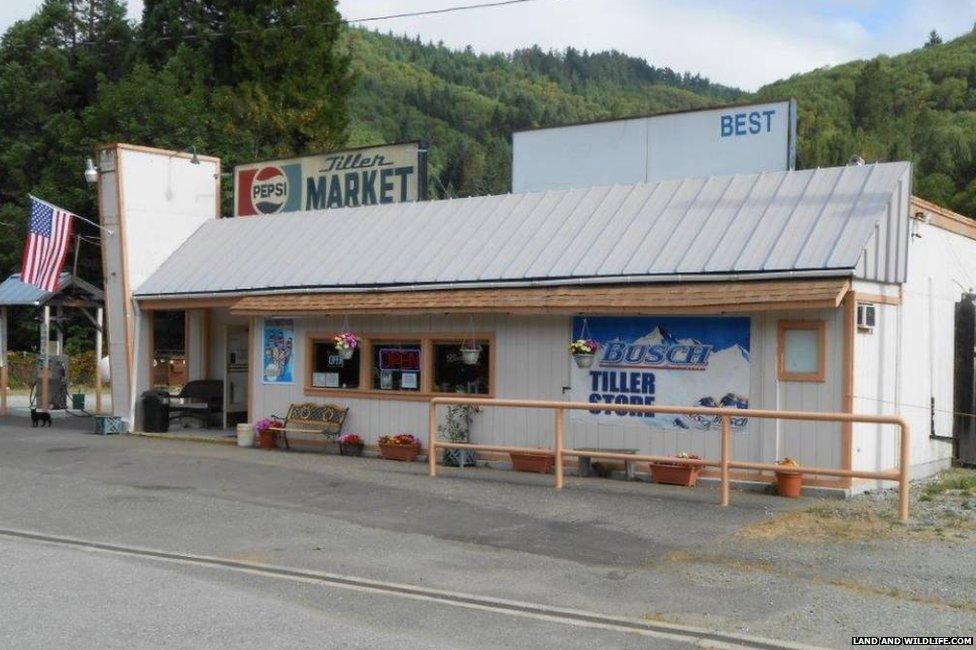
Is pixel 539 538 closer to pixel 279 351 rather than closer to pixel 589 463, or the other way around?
pixel 589 463

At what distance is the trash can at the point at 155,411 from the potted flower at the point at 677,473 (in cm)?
1127

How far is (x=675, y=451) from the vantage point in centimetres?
1563

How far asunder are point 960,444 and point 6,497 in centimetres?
1370

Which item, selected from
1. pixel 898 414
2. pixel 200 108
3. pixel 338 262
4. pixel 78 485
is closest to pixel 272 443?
pixel 338 262

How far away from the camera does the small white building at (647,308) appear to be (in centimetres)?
1474

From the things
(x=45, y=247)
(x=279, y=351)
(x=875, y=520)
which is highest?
(x=45, y=247)

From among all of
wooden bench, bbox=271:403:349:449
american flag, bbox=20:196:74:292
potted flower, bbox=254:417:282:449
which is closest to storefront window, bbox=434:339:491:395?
wooden bench, bbox=271:403:349:449

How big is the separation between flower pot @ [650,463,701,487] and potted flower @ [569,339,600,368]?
1807mm

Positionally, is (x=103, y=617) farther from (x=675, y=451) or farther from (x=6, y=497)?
(x=675, y=451)

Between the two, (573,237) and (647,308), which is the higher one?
(573,237)

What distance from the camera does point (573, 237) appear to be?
1784cm

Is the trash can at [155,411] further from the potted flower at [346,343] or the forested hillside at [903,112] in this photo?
the forested hillside at [903,112]

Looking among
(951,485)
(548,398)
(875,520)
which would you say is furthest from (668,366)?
(875,520)

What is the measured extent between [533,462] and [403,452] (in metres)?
2.49
